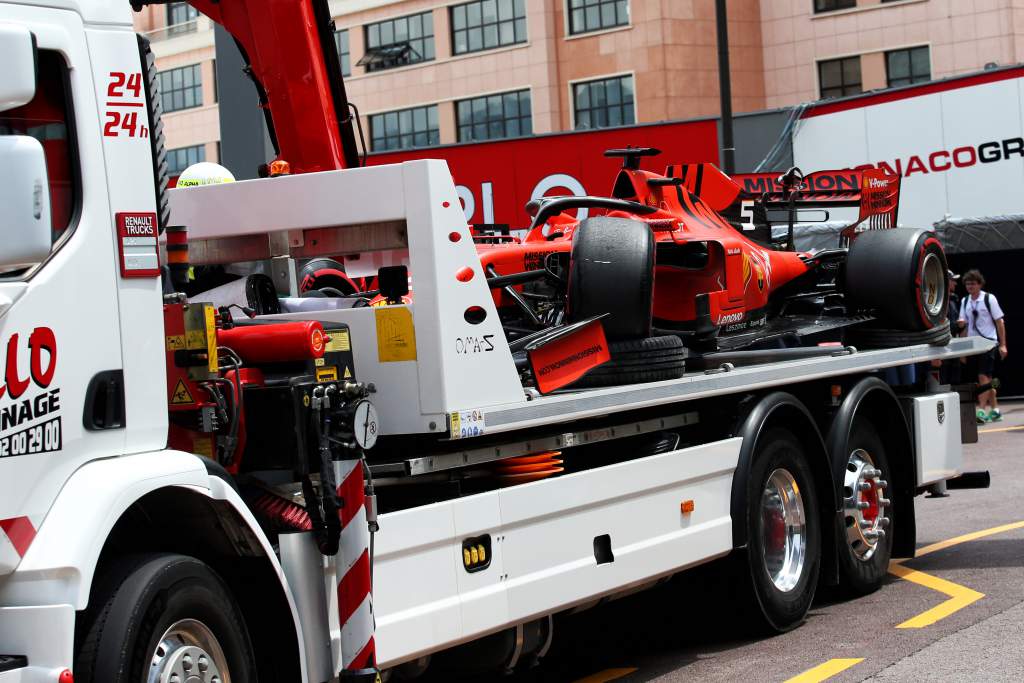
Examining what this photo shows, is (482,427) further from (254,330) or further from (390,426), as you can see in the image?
(254,330)

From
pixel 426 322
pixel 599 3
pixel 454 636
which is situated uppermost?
pixel 599 3

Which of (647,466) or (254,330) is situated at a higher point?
(254,330)

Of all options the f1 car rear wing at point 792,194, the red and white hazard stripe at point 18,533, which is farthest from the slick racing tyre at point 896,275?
the red and white hazard stripe at point 18,533

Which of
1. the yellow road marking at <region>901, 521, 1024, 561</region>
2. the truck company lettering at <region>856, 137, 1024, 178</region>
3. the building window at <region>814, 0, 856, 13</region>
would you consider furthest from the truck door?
the building window at <region>814, 0, 856, 13</region>

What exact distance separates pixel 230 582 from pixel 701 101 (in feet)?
151

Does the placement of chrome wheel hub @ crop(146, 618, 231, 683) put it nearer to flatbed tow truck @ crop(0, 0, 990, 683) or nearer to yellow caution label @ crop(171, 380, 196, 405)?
flatbed tow truck @ crop(0, 0, 990, 683)

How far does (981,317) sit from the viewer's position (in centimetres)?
1914

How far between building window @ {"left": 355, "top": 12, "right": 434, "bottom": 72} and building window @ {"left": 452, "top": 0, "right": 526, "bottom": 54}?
4.14ft

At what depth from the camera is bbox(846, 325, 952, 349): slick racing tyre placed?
32.7 ft

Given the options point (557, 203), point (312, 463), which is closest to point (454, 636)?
point (312, 463)

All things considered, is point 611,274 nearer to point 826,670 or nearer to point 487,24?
point 826,670

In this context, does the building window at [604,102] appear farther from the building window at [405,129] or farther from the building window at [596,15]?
the building window at [405,129]

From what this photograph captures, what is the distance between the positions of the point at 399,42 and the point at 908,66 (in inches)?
734

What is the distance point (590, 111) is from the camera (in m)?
51.1
